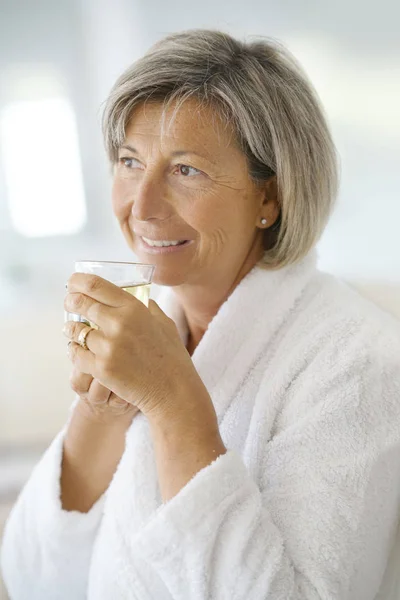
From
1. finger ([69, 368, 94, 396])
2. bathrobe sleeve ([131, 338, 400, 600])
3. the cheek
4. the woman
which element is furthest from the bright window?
bathrobe sleeve ([131, 338, 400, 600])

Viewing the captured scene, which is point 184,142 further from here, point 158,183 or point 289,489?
point 289,489

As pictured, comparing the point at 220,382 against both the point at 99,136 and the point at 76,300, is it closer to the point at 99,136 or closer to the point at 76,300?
the point at 76,300

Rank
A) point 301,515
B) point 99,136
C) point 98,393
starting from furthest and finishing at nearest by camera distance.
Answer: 1. point 99,136
2. point 98,393
3. point 301,515

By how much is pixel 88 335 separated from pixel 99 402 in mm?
207

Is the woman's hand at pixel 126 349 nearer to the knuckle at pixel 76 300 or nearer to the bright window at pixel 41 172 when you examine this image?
the knuckle at pixel 76 300

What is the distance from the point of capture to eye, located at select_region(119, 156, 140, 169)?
121cm

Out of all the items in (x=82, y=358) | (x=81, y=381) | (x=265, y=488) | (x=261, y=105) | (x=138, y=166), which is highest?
(x=261, y=105)

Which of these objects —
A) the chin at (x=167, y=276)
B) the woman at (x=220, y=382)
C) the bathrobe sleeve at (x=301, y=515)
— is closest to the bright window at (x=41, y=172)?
the woman at (x=220, y=382)

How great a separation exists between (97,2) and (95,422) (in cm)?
112

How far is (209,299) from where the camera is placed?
1.29 meters

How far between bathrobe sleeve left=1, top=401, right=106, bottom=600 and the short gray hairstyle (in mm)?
635

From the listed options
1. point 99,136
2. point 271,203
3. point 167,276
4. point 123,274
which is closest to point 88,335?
point 123,274

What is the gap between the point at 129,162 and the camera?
122cm

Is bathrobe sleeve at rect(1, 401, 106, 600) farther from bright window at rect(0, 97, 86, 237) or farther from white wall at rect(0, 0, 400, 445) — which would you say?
bright window at rect(0, 97, 86, 237)
